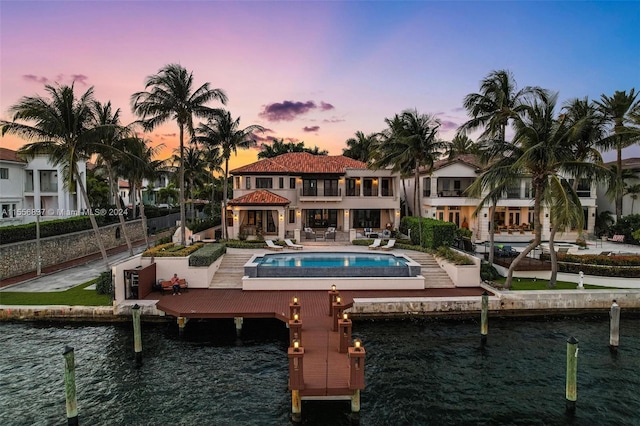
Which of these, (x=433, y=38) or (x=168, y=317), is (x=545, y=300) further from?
(x=168, y=317)

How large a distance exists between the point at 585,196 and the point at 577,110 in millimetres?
18465

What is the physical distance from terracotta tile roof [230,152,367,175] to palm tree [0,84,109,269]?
15086mm

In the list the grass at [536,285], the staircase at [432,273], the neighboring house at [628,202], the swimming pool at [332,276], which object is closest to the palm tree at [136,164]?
the swimming pool at [332,276]

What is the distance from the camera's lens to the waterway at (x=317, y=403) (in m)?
11.5

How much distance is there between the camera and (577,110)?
24469 millimetres

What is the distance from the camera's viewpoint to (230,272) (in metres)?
24.1

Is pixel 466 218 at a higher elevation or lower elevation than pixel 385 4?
lower

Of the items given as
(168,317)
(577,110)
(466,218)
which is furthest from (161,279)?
(466,218)

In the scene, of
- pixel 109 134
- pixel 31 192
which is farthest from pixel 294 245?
pixel 31 192

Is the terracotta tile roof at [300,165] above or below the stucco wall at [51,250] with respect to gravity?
above

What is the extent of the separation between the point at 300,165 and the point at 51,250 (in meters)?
22.1

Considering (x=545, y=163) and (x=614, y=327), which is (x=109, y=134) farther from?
(x=614, y=327)

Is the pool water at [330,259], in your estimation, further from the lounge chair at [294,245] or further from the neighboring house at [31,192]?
the neighboring house at [31,192]

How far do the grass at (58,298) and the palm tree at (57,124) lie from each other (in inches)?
233
